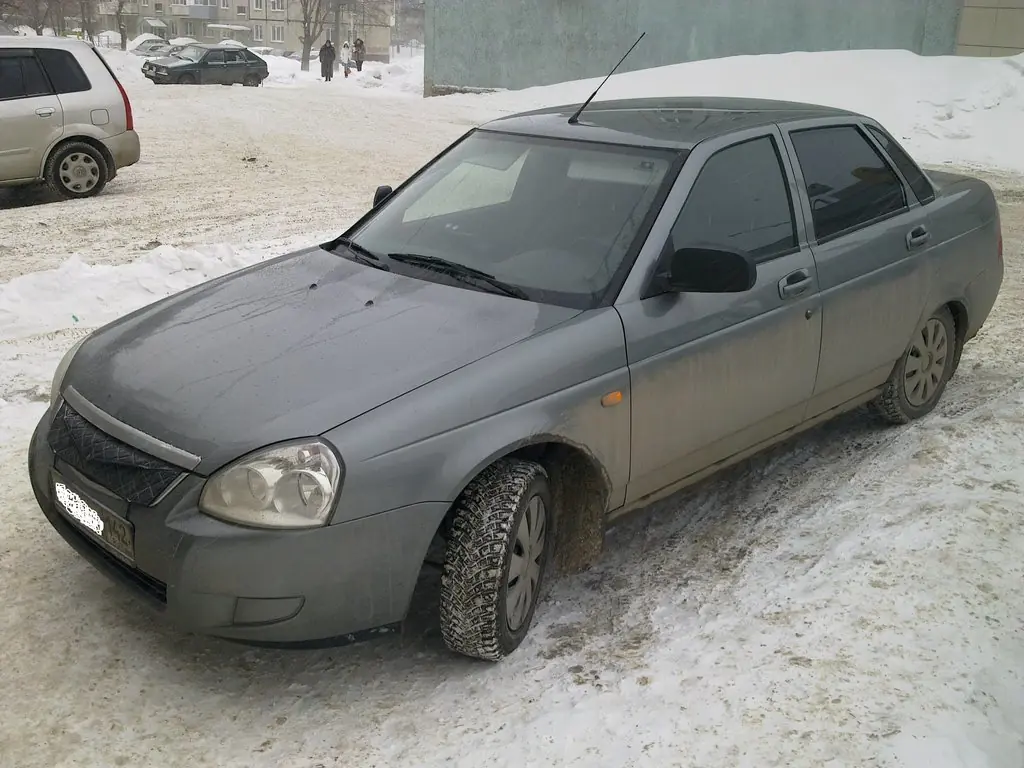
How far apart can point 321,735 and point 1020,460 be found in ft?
11.1

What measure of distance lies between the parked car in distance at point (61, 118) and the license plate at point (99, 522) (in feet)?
28.3

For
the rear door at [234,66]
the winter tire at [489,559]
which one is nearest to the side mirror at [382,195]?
the winter tire at [489,559]

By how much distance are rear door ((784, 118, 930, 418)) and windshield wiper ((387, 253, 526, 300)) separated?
1446 mm

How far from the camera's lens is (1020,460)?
468cm

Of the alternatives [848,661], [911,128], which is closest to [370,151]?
[911,128]

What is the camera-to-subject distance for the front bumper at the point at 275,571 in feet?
9.37

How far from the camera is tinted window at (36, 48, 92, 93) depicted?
10.9 m

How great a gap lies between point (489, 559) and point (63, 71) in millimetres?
9998

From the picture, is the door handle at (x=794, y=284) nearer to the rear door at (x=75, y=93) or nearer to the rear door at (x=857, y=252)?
the rear door at (x=857, y=252)

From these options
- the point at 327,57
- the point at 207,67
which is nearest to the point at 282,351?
the point at 207,67

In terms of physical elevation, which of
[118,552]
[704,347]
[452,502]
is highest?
[704,347]

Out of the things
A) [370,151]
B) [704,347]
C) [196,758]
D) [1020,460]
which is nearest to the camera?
[196,758]

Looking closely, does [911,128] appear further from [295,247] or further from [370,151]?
[295,247]

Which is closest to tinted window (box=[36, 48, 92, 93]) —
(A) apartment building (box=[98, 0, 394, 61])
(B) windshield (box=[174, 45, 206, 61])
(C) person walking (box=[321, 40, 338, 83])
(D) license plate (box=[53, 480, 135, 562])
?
(D) license plate (box=[53, 480, 135, 562])
